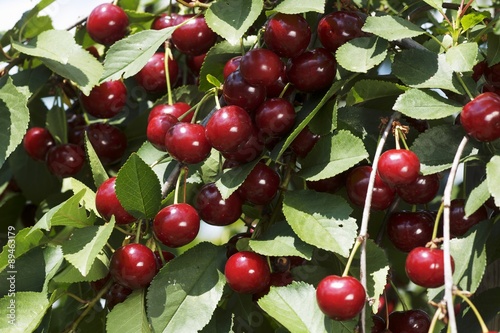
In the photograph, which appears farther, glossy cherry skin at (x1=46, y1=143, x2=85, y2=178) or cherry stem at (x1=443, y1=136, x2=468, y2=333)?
glossy cherry skin at (x1=46, y1=143, x2=85, y2=178)

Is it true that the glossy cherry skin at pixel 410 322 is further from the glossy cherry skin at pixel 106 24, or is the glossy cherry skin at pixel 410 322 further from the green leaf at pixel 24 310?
the glossy cherry skin at pixel 106 24

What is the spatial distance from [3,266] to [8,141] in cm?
20

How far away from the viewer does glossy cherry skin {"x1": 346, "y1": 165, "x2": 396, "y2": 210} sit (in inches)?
42.3

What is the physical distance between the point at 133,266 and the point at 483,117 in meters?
0.53

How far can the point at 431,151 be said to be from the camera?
1.05 meters

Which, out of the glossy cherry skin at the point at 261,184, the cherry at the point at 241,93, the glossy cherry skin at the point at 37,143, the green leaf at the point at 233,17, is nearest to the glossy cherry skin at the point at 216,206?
the glossy cherry skin at the point at 261,184

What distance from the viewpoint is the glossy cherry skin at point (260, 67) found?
1.09 meters

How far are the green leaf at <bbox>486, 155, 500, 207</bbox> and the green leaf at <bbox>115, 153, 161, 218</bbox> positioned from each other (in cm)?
46

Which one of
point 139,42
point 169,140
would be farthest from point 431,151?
point 139,42

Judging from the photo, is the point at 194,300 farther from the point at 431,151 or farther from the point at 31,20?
the point at 31,20

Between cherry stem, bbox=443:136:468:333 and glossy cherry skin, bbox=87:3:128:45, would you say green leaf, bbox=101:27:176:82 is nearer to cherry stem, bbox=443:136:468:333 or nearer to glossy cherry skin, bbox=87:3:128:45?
glossy cherry skin, bbox=87:3:128:45

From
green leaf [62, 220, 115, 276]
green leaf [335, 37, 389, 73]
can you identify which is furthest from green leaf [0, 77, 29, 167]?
green leaf [335, 37, 389, 73]

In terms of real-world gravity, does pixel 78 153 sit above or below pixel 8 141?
below

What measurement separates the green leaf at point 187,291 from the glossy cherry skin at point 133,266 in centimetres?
2
